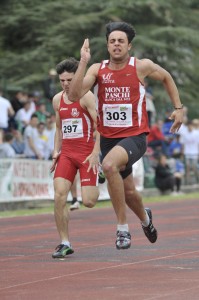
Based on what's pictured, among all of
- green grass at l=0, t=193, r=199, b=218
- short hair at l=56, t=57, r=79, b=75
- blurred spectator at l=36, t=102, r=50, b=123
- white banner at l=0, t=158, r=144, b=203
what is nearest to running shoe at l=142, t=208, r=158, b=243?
short hair at l=56, t=57, r=79, b=75

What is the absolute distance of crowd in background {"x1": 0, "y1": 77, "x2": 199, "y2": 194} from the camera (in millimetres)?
25906

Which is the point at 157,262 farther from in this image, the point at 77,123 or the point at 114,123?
the point at 77,123

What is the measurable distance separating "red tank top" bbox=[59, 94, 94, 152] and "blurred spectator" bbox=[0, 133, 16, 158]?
36.3ft

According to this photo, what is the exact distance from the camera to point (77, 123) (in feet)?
45.1

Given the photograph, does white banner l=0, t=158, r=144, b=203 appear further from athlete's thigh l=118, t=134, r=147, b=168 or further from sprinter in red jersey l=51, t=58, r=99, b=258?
athlete's thigh l=118, t=134, r=147, b=168

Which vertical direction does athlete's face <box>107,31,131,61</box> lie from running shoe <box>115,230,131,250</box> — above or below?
above

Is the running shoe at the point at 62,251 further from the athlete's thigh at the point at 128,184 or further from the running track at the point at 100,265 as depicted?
the athlete's thigh at the point at 128,184

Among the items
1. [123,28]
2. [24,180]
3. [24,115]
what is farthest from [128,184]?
[24,115]

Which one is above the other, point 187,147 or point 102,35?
point 102,35

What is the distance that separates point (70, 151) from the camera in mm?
13477

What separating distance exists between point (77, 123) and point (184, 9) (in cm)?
2446

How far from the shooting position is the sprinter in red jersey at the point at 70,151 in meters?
12.8

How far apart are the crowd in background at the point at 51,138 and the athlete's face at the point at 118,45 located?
1208 cm

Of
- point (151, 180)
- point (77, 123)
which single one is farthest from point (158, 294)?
point (151, 180)
